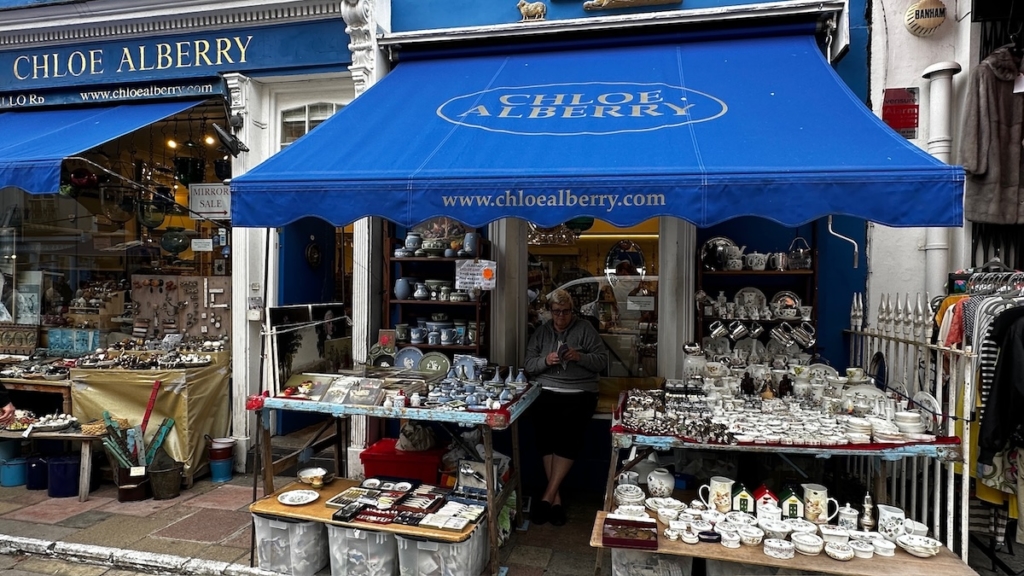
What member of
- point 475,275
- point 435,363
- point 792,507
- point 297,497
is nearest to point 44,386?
point 297,497

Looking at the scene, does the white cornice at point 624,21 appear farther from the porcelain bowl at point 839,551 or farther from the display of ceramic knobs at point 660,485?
the porcelain bowl at point 839,551

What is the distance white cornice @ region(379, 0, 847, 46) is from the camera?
15.7 ft

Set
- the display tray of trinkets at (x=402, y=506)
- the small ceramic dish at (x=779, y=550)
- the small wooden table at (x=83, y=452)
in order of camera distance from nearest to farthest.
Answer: the small ceramic dish at (x=779, y=550) → the display tray of trinkets at (x=402, y=506) → the small wooden table at (x=83, y=452)

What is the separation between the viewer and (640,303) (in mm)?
5668

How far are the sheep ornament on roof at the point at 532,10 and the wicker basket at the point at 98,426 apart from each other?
517 centimetres

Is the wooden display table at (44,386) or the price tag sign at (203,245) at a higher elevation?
the price tag sign at (203,245)

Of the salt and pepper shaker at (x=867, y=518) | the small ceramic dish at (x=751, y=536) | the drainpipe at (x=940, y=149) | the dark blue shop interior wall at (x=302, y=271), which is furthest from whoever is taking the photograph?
the dark blue shop interior wall at (x=302, y=271)

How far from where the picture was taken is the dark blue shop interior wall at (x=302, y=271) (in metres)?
6.16

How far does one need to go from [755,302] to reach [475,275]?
2.43 meters

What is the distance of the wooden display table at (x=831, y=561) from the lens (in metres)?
3.11

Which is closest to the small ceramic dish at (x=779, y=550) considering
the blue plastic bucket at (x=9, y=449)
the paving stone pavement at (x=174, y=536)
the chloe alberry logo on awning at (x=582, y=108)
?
the paving stone pavement at (x=174, y=536)

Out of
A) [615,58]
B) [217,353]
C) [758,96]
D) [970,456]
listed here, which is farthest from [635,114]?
[217,353]

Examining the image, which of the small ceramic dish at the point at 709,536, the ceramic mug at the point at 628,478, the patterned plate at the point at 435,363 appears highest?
the patterned plate at the point at 435,363

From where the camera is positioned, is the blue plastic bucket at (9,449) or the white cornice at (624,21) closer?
the white cornice at (624,21)
